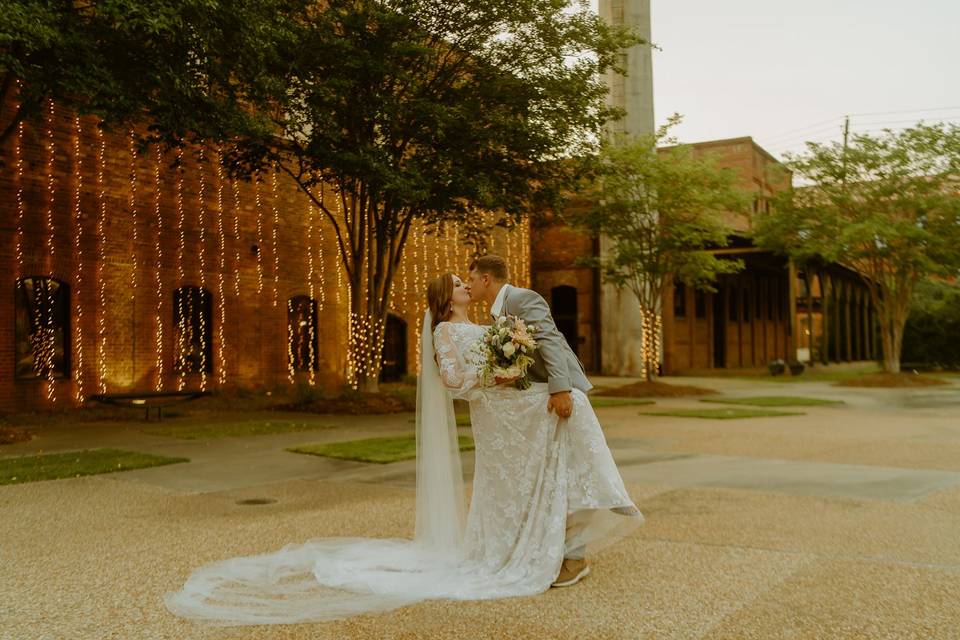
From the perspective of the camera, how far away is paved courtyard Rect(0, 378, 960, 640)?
4051mm

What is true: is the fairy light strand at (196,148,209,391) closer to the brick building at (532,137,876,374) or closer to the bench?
the bench

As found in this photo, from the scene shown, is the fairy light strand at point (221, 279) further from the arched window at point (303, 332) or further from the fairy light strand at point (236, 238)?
the arched window at point (303, 332)

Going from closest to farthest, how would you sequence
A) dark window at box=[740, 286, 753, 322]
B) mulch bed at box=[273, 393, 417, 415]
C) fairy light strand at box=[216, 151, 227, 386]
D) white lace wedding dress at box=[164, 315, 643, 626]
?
white lace wedding dress at box=[164, 315, 643, 626] → mulch bed at box=[273, 393, 417, 415] → fairy light strand at box=[216, 151, 227, 386] → dark window at box=[740, 286, 753, 322]

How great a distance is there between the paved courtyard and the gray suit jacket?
1.15m

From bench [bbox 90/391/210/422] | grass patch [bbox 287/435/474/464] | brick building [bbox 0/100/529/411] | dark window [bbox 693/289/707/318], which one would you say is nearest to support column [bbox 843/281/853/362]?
dark window [bbox 693/289/707/318]

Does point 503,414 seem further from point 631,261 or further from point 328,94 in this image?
point 631,261

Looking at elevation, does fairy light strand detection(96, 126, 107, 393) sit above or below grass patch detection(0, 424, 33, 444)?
above

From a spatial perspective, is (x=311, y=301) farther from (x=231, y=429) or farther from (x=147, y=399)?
(x=231, y=429)

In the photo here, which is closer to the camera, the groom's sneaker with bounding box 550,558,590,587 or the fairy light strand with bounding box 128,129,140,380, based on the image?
the groom's sneaker with bounding box 550,558,590,587

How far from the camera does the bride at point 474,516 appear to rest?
4676 mm

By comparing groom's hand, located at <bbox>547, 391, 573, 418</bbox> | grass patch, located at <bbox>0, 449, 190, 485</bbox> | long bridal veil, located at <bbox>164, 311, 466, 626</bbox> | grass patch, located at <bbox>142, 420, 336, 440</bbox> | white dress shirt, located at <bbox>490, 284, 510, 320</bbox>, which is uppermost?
white dress shirt, located at <bbox>490, 284, 510, 320</bbox>

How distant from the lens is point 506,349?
4789 mm

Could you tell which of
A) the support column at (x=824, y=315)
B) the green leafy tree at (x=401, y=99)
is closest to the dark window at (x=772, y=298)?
the support column at (x=824, y=315)

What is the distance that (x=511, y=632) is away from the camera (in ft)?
13.0
